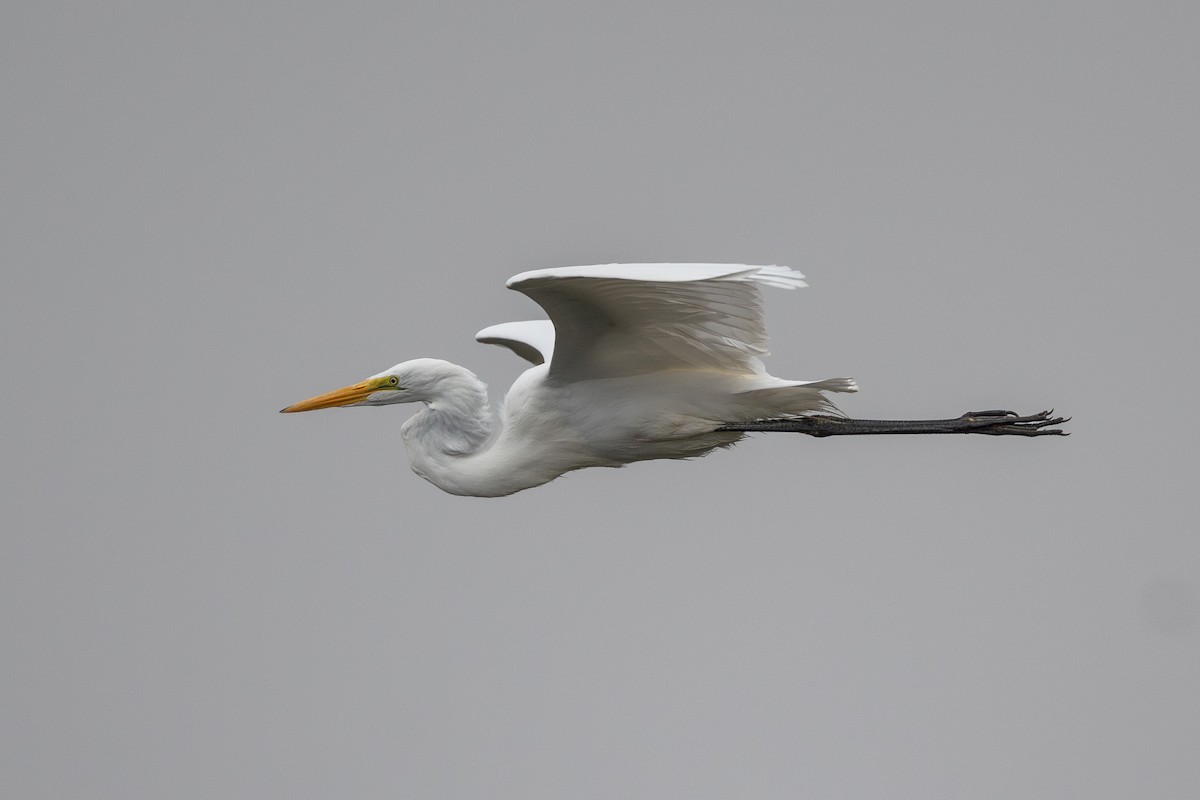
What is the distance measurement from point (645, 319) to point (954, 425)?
Result: 151 cm

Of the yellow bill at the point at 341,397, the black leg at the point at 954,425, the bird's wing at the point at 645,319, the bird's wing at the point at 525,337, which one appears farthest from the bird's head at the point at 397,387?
the black leg at the point at 954,425

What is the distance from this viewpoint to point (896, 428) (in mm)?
6184

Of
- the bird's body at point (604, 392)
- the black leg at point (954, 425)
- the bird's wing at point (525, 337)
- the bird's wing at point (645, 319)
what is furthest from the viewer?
the bird's wing at point (525, 337)

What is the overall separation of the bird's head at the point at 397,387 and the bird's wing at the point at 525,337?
688mm

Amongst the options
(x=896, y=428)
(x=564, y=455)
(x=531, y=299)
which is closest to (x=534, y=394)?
(x=564, y=455)

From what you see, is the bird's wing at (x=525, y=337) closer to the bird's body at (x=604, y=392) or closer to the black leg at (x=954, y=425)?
the bird's body at (x=604, y=392)

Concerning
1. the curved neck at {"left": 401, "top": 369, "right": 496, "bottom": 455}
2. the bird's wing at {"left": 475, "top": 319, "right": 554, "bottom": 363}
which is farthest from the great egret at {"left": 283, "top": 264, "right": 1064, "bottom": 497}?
the bird's wing at {"left": 475, "top": 319, "right": 554, "bottom": 363}

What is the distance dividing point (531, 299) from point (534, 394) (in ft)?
2.18

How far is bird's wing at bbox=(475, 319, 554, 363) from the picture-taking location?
6.89 metres

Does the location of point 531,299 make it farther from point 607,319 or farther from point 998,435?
point 998,435

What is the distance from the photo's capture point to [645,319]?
562 cm

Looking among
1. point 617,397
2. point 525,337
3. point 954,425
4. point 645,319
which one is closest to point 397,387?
point 525,337

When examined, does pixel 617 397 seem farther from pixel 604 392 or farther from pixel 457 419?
pixel 457 419

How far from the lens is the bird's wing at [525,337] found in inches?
271
